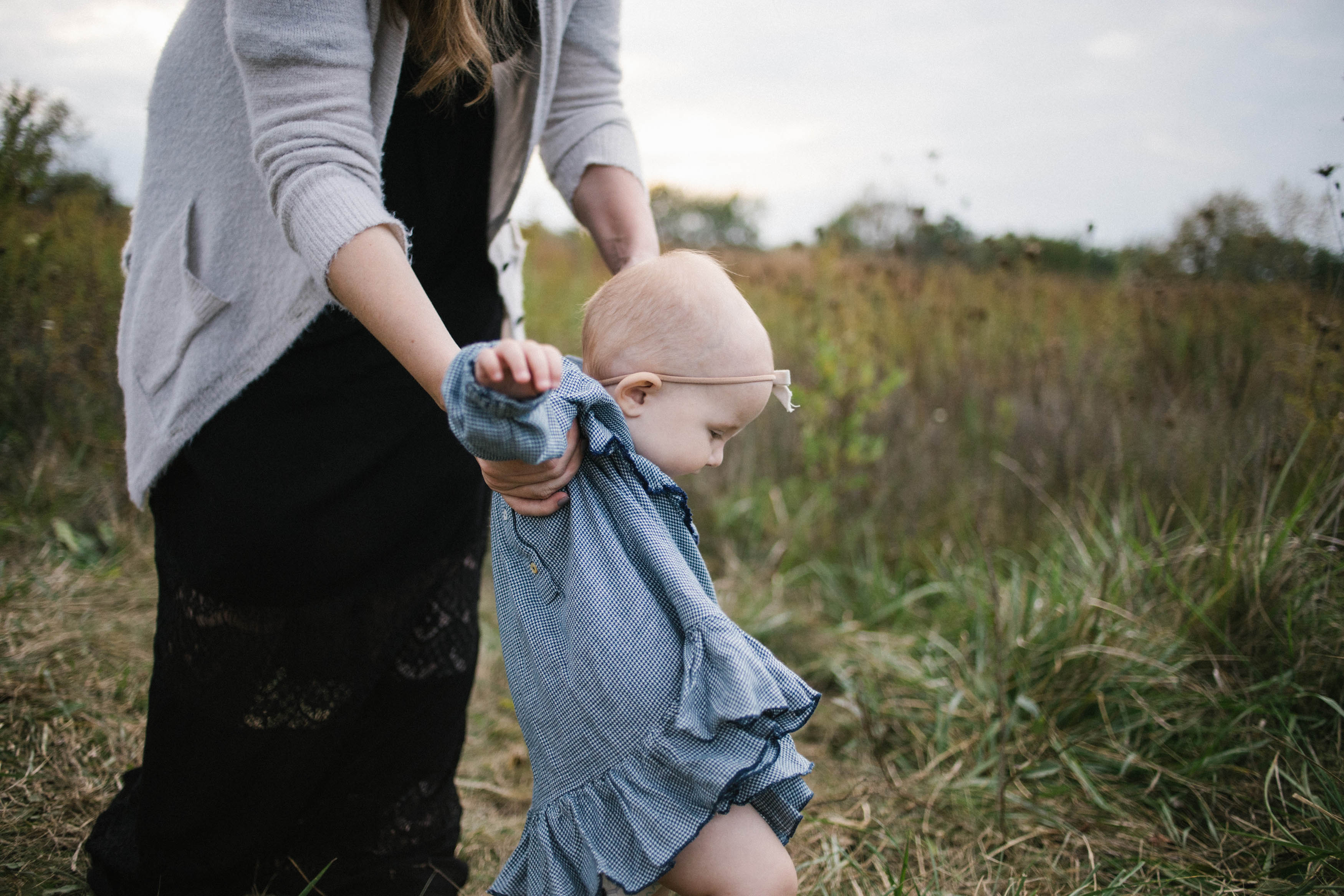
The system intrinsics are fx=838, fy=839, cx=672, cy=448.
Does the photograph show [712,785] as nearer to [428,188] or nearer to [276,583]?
[276,583]

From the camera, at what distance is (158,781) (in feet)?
4.73

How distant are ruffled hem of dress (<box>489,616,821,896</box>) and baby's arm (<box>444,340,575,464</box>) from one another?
331 mm

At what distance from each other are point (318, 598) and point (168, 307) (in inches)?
20.7

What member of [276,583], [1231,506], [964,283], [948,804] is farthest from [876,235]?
[276,583]

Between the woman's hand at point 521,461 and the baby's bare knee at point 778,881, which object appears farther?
the baby's bare knee at point 778,881

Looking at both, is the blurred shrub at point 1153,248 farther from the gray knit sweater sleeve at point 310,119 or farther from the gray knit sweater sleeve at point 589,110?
the gray knit sweater sleeve at point 310,119

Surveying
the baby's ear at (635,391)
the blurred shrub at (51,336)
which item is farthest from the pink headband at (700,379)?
the blurred shrub at (51,336)

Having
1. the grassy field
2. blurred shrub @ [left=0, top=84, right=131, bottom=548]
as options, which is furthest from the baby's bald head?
blurred shrub @ [left=0, top=84, right=131, bottom=548]

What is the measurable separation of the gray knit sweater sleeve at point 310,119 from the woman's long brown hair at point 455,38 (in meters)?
0.11

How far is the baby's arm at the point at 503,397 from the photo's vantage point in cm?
86

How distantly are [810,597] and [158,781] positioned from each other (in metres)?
2.35

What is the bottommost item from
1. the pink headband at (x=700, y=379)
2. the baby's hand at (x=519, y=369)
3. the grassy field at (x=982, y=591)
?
the grassy field at (x=982, y=591)

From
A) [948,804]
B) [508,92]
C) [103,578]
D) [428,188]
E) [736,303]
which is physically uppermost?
[508,92]

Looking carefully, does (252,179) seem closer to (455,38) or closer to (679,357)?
(455,38)
